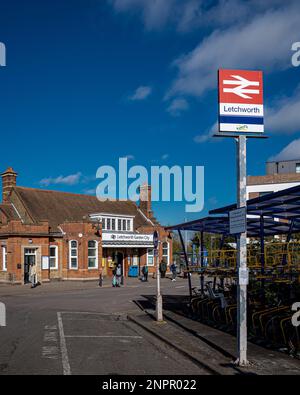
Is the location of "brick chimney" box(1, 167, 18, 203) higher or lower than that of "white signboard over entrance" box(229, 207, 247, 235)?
higher

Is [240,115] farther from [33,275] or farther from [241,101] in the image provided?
[33,275]

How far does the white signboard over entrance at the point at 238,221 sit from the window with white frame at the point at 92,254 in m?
30.5

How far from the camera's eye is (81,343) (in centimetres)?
1281

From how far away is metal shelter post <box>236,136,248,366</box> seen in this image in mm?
9922

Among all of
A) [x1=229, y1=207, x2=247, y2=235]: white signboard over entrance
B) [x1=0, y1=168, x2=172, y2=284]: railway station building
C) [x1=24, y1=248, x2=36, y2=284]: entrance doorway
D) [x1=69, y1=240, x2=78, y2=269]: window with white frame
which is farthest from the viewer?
[x1=69, y1=240, x2=78, y2=269]: window with white frame

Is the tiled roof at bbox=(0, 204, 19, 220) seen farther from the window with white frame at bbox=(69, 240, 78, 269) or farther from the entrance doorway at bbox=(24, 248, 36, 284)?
the window with white frame at bbox=(69, 240, 78, 269)

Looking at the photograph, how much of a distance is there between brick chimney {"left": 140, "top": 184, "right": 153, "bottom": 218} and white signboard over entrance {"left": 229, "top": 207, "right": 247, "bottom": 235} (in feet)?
135

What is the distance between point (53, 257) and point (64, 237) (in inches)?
69.1

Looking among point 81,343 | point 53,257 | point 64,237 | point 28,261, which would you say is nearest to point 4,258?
point 28,261

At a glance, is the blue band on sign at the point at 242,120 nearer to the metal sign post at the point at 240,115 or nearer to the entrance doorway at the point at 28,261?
the metal sign post at the point at 240,115

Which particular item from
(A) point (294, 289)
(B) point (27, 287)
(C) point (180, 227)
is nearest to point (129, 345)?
(A) point (294, 289)

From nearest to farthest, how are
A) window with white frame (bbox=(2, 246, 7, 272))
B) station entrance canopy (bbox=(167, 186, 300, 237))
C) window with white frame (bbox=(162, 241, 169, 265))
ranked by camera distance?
1. station entrance canopy (bbox=(167, 186, 300, 237))
2. window with white frame (bbox=(2, 246, 7, 272))
3. window with white frame (bbox=(162, 241, 169, 265))

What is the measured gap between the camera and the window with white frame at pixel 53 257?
1555 inches

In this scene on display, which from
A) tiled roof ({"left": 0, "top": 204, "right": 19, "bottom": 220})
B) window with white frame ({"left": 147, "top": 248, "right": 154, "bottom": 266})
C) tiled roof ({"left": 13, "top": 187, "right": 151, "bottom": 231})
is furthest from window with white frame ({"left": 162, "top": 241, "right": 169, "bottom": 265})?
tiled roof ({"left": 0, "top": 204, "right": 19, "bottom": 220})
